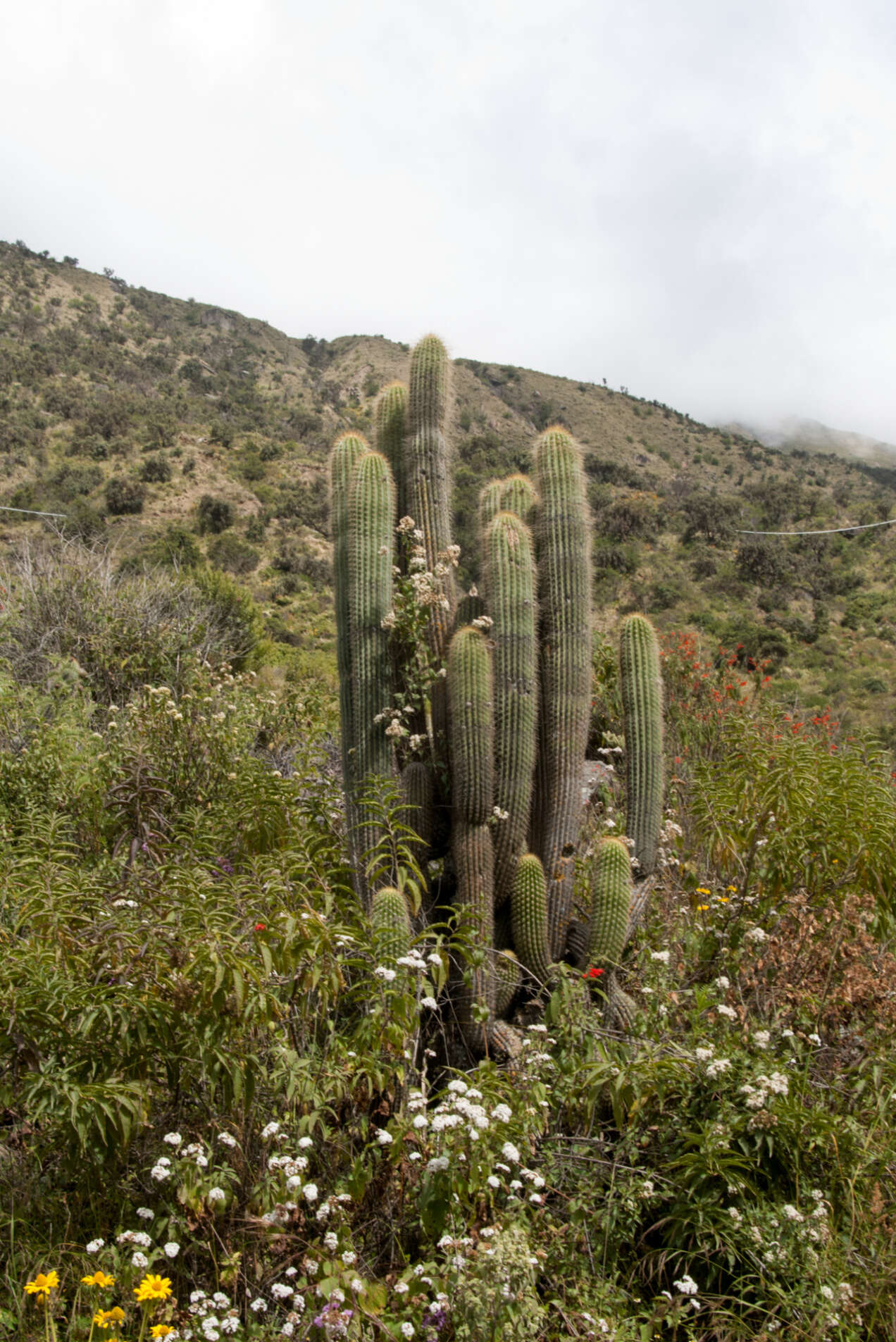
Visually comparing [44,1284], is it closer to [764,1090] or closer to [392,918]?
[392,918]

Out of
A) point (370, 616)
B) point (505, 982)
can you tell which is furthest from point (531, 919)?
point (370, 616)

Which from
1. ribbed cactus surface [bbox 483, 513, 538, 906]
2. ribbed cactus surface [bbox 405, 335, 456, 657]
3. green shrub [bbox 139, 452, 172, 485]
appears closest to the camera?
ribbed cactus surface [bbox 483, 513, 538, 906]

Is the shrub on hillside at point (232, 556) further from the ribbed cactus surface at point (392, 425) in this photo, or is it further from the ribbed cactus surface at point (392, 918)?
the ribbed cactus surface at point (392, 918)

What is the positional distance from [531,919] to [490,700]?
1.02 metres

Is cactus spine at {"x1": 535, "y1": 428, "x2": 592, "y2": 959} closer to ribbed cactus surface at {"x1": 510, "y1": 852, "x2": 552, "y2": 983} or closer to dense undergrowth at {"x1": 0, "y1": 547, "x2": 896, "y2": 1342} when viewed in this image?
ribbed cactus surface at {"x1": 510, "y1": 852, "x2": 552, "y2": 983}

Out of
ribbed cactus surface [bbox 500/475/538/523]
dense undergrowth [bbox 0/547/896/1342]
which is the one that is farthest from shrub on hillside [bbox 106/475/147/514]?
dense undergrowth [bbox 0/547/896/1342]

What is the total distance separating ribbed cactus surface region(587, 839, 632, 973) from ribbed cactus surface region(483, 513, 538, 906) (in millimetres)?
425

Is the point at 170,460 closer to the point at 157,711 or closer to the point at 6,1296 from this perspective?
the point at 157,711

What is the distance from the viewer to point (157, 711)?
230 inches

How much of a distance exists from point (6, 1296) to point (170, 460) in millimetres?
27556

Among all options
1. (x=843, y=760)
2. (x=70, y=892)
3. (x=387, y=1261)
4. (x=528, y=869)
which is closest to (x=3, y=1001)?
(x=70, y=892)

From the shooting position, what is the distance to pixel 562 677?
15.0 ft

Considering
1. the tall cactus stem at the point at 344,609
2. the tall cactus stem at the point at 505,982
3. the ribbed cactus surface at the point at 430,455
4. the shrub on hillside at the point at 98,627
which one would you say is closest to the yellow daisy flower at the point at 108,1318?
the tall cactus stem at the point at 505,982

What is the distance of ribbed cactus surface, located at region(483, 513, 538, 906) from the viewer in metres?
4.33
